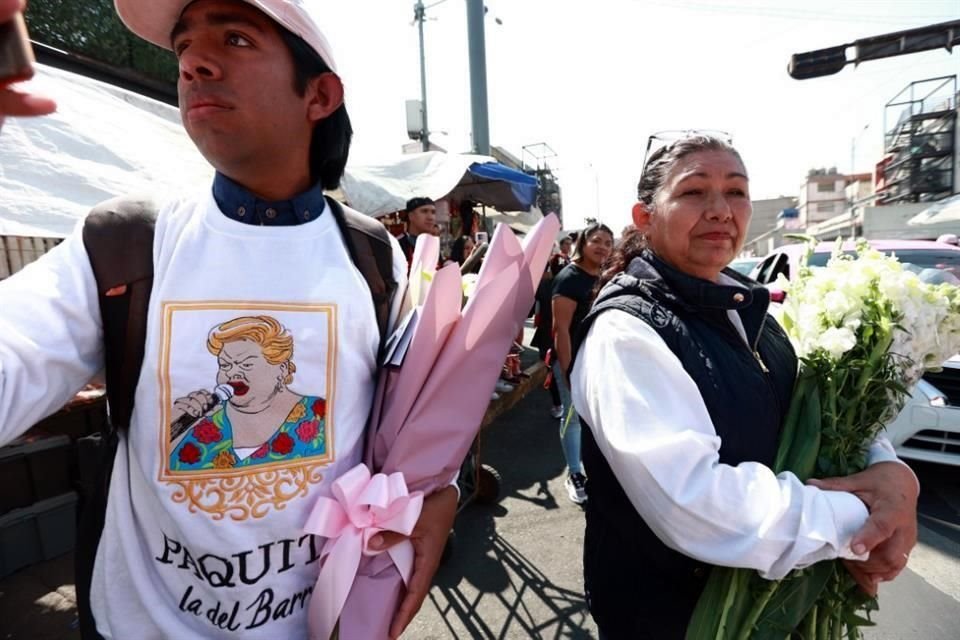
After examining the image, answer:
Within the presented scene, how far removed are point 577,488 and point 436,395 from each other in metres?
3.17

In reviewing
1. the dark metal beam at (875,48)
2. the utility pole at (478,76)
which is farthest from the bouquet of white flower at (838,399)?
the dark metal beam at (875,48)

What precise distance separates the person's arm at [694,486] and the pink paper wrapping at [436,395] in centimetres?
28

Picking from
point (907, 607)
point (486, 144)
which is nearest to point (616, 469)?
point (907, 607)

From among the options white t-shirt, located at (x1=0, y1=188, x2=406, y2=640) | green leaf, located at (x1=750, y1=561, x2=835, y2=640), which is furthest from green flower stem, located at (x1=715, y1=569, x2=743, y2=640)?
white t-shirt, located at (x1=0, y1=188, x2=406, y2=640)

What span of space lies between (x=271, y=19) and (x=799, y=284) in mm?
1546

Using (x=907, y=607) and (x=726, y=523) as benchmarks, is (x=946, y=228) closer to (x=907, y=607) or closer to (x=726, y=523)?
(x=907, y=607)

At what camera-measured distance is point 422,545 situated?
109 cm

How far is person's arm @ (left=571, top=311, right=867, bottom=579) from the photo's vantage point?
3.29 feet

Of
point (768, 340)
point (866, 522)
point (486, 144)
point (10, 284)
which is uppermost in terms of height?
point (486, 144)

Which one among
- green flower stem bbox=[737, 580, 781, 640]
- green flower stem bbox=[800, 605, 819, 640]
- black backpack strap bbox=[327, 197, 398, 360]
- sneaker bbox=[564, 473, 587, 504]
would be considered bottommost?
sneaker bbox=[564, 473, 587, 504]

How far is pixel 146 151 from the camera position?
3221mm

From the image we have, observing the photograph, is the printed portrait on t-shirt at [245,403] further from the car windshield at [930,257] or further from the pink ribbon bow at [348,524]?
the car windshield at [930,257]

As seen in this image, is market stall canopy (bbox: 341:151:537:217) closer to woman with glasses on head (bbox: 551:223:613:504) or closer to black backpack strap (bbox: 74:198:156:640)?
woman with glasses on head (bbox: 551:223:613:504)

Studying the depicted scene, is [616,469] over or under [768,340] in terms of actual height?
under
